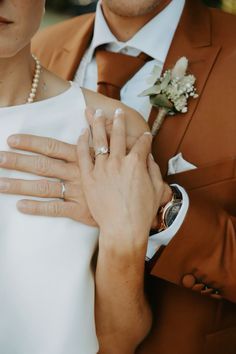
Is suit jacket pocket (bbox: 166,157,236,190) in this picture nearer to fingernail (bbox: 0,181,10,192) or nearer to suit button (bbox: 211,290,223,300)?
suit button (bbox: 211,290,223,300)

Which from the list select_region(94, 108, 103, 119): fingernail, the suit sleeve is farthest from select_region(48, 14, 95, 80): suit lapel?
the suit sleeve

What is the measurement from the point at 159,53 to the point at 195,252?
82cm

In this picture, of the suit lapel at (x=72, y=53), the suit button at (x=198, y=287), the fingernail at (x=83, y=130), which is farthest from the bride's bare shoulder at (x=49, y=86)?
the suit button at (x=198, y=287)

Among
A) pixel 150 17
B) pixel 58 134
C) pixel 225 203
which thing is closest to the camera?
pixel 58 134

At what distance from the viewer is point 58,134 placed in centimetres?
187

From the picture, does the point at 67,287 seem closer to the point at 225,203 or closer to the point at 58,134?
the point at 58,134

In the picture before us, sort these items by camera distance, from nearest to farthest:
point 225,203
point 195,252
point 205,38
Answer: point 195,252 → point 225,203 → point 205,38

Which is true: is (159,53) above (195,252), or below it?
above

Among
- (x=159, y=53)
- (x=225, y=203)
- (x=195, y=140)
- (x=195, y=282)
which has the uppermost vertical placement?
(x=159, y=53)

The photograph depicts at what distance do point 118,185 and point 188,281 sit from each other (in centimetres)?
45

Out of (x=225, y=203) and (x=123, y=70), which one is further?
(x=123, y=70)

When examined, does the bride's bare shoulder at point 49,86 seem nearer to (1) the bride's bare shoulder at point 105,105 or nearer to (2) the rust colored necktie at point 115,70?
(1) the bride's bare shoulder at point 105,105

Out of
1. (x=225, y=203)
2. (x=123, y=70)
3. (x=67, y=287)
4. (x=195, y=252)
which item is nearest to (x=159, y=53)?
(x=123, y=70)

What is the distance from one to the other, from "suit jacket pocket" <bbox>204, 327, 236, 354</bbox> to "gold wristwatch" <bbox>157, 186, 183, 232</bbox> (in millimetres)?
461
